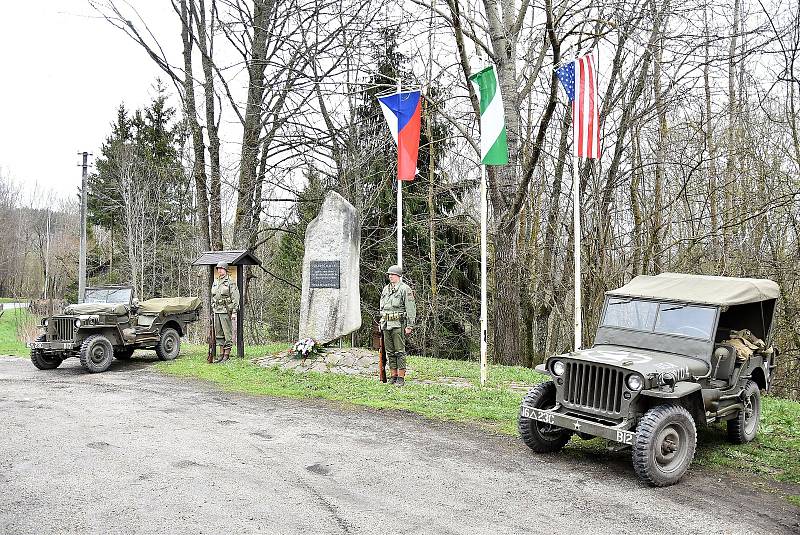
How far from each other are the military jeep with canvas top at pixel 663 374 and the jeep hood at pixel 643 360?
0.01m

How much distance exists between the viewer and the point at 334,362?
12414 mm

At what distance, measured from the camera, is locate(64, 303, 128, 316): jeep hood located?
13.3 metres

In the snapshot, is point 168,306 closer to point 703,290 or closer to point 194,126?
point 194,126

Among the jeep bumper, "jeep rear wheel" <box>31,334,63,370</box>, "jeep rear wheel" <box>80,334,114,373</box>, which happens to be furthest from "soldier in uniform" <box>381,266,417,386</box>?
"jeep rear wheel" <box>31,334,63,370</box>

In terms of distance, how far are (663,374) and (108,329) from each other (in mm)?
11056

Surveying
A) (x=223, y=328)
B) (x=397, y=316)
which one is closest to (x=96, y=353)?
(x=223, y=328)

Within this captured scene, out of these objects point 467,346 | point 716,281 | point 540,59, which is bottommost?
point 467,346

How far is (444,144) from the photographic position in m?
21.6

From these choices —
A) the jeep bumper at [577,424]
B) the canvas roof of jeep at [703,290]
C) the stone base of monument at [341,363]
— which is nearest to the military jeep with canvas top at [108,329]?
the stone base of monument at [341,363]

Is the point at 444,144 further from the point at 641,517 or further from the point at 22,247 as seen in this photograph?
the point at 22,247

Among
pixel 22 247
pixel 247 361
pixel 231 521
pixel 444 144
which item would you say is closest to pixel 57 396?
pixel 247 361

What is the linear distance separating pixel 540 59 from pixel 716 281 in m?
6.63

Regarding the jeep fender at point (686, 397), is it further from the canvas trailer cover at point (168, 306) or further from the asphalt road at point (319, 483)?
the canvas trailer cover at point (168, 306)

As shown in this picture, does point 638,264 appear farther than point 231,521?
Yes
